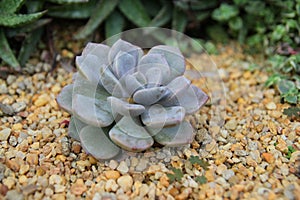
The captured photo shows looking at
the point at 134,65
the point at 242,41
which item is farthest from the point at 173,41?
the point at 134,65

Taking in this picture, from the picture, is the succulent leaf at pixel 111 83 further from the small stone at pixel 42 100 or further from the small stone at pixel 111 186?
the small stone at pixel 42 100

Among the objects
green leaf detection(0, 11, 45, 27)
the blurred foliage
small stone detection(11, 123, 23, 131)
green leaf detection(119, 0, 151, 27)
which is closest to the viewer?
small stone detection(11, 123, 23, 131)

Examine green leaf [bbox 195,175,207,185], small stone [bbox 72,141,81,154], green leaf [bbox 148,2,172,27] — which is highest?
green leaf [bbox 148,2,172,27]

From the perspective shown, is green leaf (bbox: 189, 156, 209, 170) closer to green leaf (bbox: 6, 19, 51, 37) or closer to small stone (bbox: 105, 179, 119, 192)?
small stone (bbox: 105, 179, 119, 192)

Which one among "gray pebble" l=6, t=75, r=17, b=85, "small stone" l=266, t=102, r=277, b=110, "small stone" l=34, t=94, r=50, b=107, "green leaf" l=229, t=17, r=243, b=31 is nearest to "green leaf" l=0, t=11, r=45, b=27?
"gray pebble" l=6, t=75, r=17, b=85

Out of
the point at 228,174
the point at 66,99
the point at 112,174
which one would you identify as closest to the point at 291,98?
the point at 228,174
